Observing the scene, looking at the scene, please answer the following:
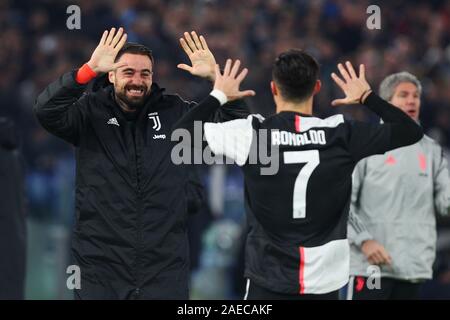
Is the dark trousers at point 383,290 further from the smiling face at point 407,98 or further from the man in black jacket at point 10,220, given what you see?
the man in black jacket at point 10,220

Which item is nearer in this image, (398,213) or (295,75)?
(295,75)

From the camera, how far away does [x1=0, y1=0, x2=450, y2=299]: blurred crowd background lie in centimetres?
1070

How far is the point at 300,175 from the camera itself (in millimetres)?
5164

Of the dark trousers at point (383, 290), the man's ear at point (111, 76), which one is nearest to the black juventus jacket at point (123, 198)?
the man's ear at point (111, 76)

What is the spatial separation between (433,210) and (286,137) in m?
2.32

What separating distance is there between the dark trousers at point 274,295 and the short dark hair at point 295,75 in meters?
0.96

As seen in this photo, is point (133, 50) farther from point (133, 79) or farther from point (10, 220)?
point (10, 220)

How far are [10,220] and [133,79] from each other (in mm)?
2150

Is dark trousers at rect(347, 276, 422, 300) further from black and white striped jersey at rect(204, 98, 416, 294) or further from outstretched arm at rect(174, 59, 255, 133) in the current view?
outstretched arm at rect(174, 59, 255, 133)

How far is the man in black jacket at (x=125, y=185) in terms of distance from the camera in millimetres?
5887

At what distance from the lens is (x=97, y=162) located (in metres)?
5.96

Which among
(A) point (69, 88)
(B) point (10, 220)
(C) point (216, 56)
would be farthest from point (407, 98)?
(C) point (216, 56)
